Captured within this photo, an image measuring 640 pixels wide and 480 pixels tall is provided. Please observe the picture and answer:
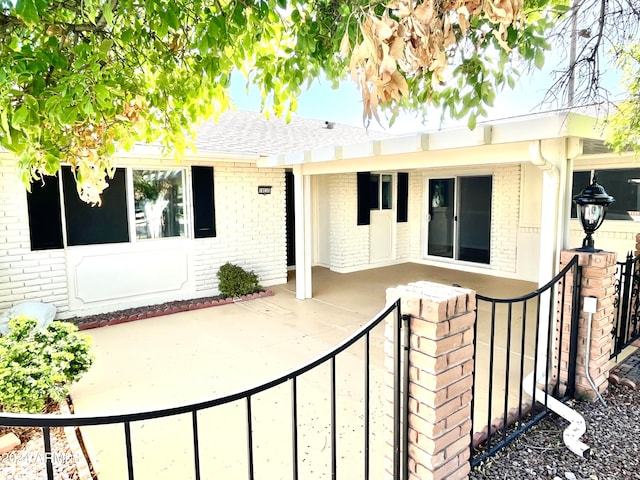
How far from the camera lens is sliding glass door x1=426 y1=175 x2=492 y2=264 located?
9750 mm

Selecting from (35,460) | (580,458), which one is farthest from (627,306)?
(35,460)

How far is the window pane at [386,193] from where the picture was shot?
10.6 meters

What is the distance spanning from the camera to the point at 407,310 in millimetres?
2158

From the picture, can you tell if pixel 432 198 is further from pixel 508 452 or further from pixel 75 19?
pixel 75 19

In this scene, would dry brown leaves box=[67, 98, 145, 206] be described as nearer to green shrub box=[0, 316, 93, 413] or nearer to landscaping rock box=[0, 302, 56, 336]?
green shrub box=[0, 316, 93, 413]

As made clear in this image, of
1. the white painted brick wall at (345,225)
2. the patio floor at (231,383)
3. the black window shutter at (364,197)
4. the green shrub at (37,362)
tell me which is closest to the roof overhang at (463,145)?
the patio floor at (231,383)

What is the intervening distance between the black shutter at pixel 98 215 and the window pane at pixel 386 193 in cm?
625

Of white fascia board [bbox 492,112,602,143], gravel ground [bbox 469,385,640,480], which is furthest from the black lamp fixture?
gravel ground [bbox 469,385,640,480]

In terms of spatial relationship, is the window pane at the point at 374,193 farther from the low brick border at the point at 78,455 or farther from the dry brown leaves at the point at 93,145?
the low brick border at the point at 78,455

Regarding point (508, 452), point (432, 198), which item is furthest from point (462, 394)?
point (432, 198)

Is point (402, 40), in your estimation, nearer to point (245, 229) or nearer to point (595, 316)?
point (595, 316)

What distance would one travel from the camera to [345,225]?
32.4 ft

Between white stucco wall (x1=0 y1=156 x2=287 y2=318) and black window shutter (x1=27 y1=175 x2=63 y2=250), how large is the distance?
0.32ft

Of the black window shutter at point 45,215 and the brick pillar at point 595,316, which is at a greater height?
the black window shutter at point 45,215
